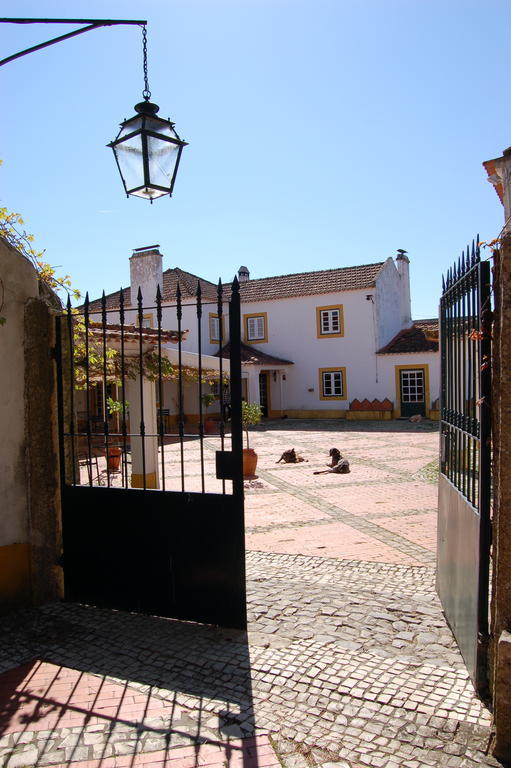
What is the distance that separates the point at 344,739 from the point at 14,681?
6.80 feet

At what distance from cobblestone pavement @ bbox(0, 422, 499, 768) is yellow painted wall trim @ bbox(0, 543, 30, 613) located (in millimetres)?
175

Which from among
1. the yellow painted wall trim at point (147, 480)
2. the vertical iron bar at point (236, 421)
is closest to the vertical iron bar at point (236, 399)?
the vertical iron bar at point (236, 421)

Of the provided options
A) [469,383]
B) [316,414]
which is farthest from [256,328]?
[469,383]

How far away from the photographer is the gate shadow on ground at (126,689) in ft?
9.23

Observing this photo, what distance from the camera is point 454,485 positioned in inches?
159

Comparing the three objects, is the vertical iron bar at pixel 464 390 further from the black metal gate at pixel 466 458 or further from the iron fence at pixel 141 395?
the iron fence at pixel 141 395

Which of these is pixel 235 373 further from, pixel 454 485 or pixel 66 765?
pixel 66 765

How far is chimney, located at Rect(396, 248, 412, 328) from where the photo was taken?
29.5 metres

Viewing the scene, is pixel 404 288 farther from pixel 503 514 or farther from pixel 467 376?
pixel 503 514

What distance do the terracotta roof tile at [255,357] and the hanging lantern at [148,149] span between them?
70.1ft

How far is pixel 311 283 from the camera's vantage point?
93.1 ft

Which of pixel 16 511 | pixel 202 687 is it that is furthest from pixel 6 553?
pixel 202 687

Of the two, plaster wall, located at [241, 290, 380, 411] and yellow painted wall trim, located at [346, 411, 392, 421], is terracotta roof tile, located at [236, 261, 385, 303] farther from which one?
yellow painted wall trim, located at [346, 411, 392, 421]

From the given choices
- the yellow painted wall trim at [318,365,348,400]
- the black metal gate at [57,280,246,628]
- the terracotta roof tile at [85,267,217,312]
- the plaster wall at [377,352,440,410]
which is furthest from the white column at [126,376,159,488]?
the yellow painted wall trim at [318,365,348,400]
